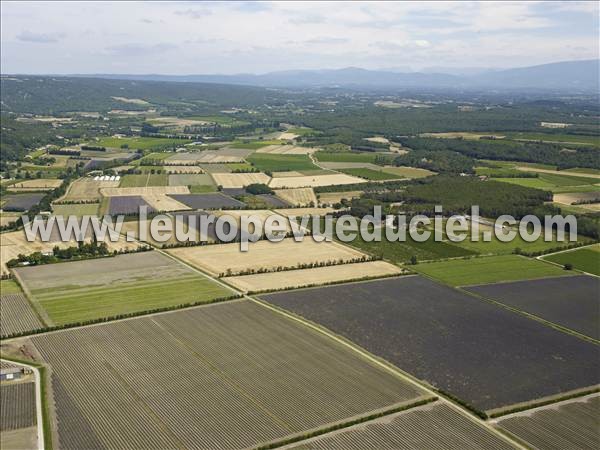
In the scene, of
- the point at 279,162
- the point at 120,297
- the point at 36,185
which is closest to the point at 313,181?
the point at 279,162

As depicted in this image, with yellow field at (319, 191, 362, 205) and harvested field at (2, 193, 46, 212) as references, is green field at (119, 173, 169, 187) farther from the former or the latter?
yellow field at (319, 191, 362, 205)

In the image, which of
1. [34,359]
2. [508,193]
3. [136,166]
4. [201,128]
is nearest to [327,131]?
[201,128]

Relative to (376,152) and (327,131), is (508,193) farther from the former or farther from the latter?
(327,131)

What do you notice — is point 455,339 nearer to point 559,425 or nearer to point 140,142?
point 559,425

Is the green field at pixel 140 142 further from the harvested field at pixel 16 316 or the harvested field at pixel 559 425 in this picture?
the harvested field at pixel 559 425

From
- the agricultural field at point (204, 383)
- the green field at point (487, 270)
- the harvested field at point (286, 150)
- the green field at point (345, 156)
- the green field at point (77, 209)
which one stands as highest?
the harvested field at point (286, 150)

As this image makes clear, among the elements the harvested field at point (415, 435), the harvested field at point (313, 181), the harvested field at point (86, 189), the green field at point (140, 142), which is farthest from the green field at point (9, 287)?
the green field at point (140, 142)

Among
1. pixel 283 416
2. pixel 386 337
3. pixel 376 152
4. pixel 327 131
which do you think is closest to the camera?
pixel 283 416
